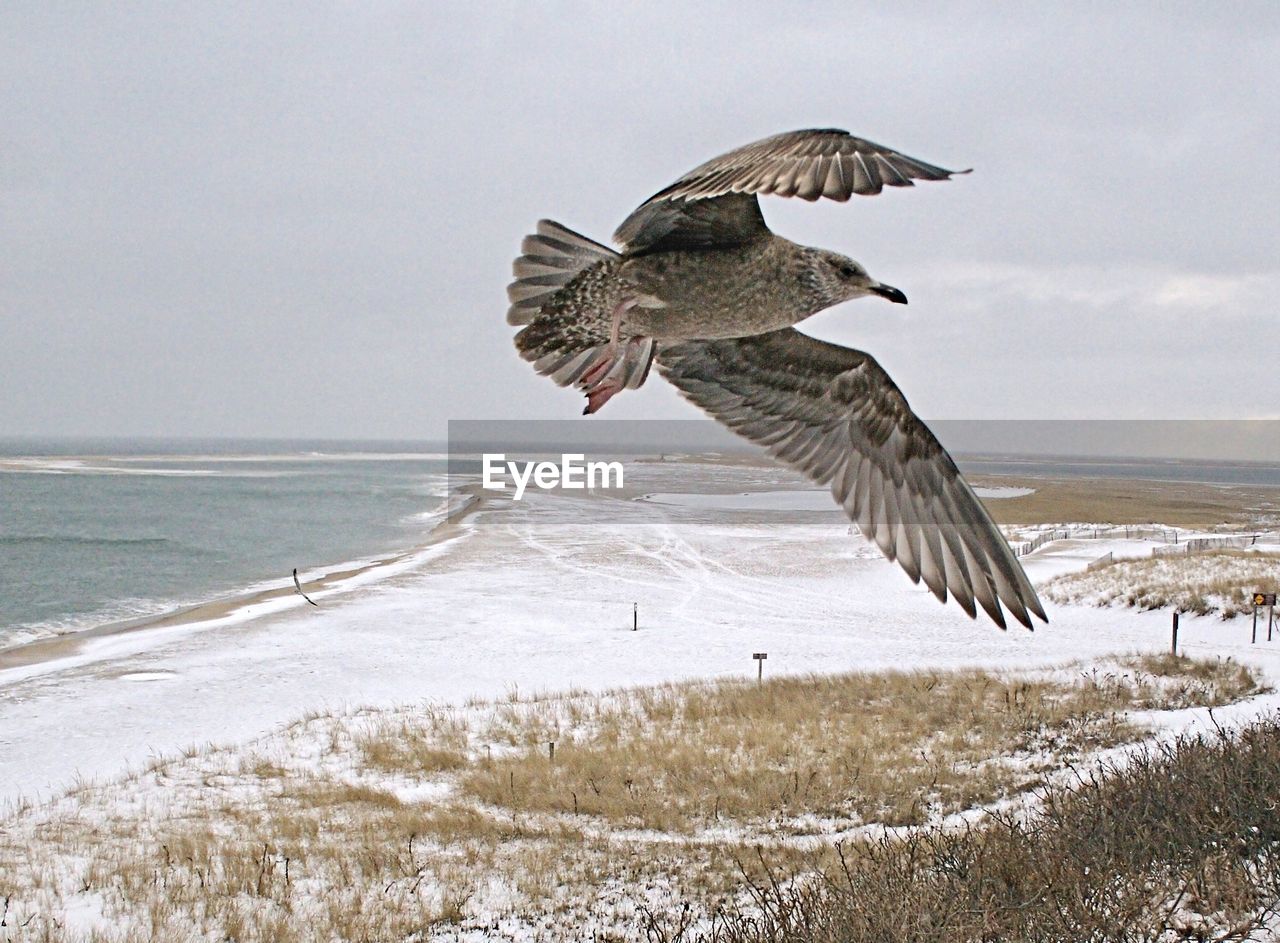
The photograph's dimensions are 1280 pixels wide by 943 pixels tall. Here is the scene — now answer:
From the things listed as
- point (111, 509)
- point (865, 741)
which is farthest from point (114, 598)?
point (111, 509)

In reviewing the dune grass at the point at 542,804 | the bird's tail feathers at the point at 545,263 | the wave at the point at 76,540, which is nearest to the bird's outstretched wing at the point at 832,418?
the bird's tail feathers at the point at 545,263

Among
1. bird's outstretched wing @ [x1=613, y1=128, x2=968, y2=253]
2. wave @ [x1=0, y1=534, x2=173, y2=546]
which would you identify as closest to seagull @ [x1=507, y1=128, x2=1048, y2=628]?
bird's outstretched wing @ [x1=613, y1=128, x2=968, y2=253]

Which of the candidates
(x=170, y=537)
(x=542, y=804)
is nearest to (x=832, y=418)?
(x=542, y=804)

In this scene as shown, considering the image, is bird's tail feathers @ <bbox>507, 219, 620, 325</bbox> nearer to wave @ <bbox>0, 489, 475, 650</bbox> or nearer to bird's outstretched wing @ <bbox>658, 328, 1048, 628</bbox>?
bird's outstretched wing @ <bbox>658, 328, 1048, 628</bbox>

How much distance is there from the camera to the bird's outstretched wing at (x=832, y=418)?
2807 mm

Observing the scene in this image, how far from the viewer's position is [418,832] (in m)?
11.1

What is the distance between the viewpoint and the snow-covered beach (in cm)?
1720

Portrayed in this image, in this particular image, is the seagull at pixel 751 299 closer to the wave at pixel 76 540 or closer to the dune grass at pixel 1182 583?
the dune grass at pixel 1182 583

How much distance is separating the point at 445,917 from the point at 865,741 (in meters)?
7.86

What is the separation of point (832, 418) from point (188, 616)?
29.6m

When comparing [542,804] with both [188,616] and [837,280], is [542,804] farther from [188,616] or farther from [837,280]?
[188,616]

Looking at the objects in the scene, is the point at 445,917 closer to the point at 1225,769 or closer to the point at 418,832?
the point at 418,832

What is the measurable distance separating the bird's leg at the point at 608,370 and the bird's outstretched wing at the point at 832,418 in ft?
2.81

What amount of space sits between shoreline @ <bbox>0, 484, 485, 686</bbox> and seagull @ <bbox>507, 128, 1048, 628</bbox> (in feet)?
73.6
